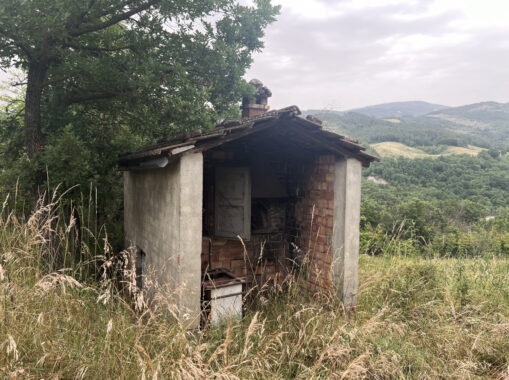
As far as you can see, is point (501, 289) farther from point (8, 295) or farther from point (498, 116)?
point (498, 116)

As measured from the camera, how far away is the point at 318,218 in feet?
17.6


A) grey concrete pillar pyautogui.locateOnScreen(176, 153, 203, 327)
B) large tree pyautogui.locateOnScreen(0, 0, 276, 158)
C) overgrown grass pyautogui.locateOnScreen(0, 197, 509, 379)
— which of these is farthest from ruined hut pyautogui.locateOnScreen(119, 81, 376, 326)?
large tree pyautogui.locateOnScreen(0, 0, 276, 158)

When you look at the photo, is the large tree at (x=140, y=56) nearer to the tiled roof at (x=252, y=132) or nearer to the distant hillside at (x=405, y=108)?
the tiled roof at (x=252, y=132)

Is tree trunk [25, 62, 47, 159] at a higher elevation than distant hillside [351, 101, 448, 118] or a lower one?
lower

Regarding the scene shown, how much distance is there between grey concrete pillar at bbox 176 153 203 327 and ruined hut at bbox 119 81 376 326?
1cm

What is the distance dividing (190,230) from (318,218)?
7.89 feet

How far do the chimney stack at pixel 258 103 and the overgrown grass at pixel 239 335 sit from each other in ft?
11.0

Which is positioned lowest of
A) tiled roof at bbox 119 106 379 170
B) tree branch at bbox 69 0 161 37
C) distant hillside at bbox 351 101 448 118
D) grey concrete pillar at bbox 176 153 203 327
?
grey concrete pillar at bbox 176 153 203 327

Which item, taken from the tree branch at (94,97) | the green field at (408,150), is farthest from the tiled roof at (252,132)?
the green field at (408,150)

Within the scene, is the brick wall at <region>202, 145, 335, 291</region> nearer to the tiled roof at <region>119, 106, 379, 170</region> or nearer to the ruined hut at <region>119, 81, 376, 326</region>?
the ruined hut at <region>119, 81, 376, 326</region>

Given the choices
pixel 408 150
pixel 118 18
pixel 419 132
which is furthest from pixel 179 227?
pixel 419 132

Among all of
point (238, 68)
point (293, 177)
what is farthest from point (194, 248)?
point (238, 68)

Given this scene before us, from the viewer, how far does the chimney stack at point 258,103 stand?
19.4ft

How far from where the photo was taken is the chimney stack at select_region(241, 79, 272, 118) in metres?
5.92
